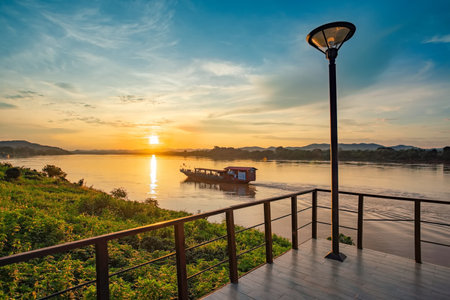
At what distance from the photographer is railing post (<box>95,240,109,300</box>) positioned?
1499mm

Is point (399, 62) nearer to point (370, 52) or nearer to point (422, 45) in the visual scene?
point (422, 45)

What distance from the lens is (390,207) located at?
54.9 ft

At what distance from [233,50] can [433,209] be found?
1753 cm

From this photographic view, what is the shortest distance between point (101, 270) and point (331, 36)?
3.50 meters

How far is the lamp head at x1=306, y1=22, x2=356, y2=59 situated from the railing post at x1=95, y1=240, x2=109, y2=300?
3.27m

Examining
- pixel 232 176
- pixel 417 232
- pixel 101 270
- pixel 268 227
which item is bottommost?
pixel 232 176

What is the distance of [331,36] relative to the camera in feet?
9.63

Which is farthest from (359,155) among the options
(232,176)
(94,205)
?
(94,205)

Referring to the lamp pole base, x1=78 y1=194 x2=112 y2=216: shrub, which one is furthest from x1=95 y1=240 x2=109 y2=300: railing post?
x1=78 y1=194 x2=112 y2=216: shrub

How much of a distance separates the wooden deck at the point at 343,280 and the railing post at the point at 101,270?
1.06 m

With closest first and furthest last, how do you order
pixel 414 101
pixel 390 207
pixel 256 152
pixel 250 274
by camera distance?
pixel 250 274, pixel 414 101, pixel 390 207, pixel 256 152

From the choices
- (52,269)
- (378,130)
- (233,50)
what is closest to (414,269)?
(52,269)

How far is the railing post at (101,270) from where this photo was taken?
4.92ft

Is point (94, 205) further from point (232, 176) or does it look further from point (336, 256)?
point (232, 176)
